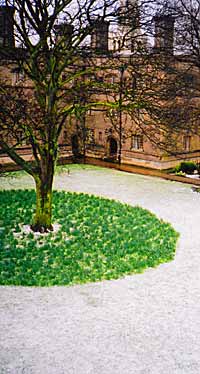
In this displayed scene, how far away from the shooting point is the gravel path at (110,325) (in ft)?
22.8

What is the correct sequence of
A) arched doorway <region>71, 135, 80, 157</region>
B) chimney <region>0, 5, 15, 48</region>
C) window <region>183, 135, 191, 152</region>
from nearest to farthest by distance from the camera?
chimney <region>0, 5, 15, 48</region>, window <region>183, 135, 191, 152</region>, arched doorway <region>71, 135, 80, 157</region>

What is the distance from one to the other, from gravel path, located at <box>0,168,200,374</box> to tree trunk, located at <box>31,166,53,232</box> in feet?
12.2

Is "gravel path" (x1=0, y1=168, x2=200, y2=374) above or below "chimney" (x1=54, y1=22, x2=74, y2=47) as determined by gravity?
below

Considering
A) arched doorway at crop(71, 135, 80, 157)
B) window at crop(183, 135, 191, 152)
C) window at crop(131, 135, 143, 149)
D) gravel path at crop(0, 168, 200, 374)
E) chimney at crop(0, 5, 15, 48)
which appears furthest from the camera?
arched doorway at crop(71, 135, 80, 157)

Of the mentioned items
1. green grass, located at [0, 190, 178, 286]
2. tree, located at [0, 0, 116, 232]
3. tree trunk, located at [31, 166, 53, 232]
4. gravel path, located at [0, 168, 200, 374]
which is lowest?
gravel path, located at [0, 168, 200, 374]

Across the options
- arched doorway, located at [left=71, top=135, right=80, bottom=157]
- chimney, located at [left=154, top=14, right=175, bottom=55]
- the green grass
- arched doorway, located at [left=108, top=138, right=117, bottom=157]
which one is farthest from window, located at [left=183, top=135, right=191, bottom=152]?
the green grass

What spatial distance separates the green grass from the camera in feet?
34.3

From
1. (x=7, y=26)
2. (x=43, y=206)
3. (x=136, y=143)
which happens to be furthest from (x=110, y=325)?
(x=136, y=143)

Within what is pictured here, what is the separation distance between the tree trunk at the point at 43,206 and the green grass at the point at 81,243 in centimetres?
40

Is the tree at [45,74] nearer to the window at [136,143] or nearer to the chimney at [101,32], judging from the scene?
the chimney at [101,32]

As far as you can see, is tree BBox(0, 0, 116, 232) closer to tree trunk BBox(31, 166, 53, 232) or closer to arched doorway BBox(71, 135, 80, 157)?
tree trunk BBox(31, 166, 53, 232)

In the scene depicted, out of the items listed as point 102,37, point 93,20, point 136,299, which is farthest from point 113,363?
point 102,37

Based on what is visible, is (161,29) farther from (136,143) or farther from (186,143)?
(186,143)

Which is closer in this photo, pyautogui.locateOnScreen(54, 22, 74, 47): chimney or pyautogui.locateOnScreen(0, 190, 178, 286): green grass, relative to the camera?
pyautogui.locateOnScreen(0, 190, 178, 286): green grass
